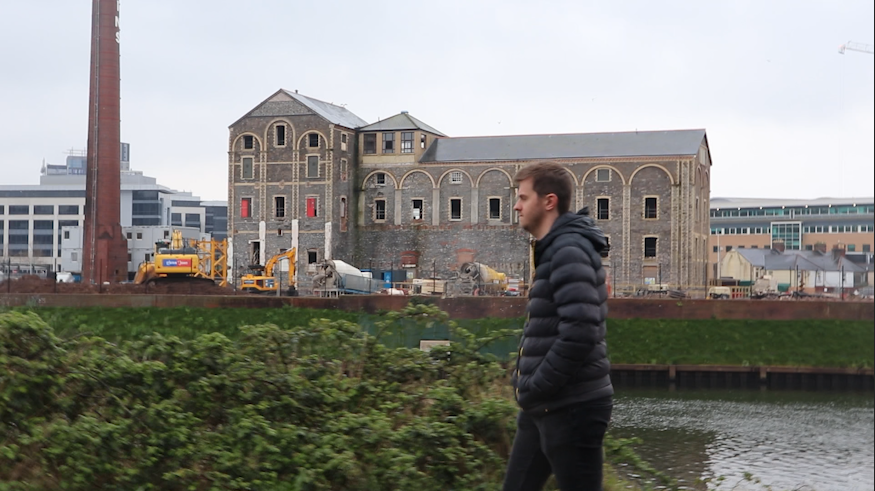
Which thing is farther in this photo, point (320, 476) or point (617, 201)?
point (617, 201)

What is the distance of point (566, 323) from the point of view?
371 cm

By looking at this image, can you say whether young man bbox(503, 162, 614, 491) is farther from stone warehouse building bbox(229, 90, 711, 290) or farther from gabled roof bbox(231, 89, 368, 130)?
gabled roof bbox(231, 89, 368, 130)

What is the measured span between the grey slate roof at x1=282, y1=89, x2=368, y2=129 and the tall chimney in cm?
921

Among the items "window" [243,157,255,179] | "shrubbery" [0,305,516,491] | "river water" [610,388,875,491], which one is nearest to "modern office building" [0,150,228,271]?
"window" [243,157,255,179]

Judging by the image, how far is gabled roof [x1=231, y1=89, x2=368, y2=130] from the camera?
50094mm

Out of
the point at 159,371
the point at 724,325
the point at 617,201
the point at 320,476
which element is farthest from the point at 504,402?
the point at 617,201

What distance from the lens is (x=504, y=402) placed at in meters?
6.09

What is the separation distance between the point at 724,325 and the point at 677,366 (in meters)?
4.10

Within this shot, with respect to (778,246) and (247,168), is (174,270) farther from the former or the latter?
(778,246)

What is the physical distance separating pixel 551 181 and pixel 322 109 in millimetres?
48168

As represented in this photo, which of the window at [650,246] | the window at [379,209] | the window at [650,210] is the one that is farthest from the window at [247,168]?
the window at [650,246]

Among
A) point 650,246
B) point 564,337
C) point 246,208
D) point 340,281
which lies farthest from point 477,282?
point 564,337

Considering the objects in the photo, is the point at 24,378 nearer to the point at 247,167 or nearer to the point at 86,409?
the point at 86,409

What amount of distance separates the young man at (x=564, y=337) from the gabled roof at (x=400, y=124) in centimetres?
4694
